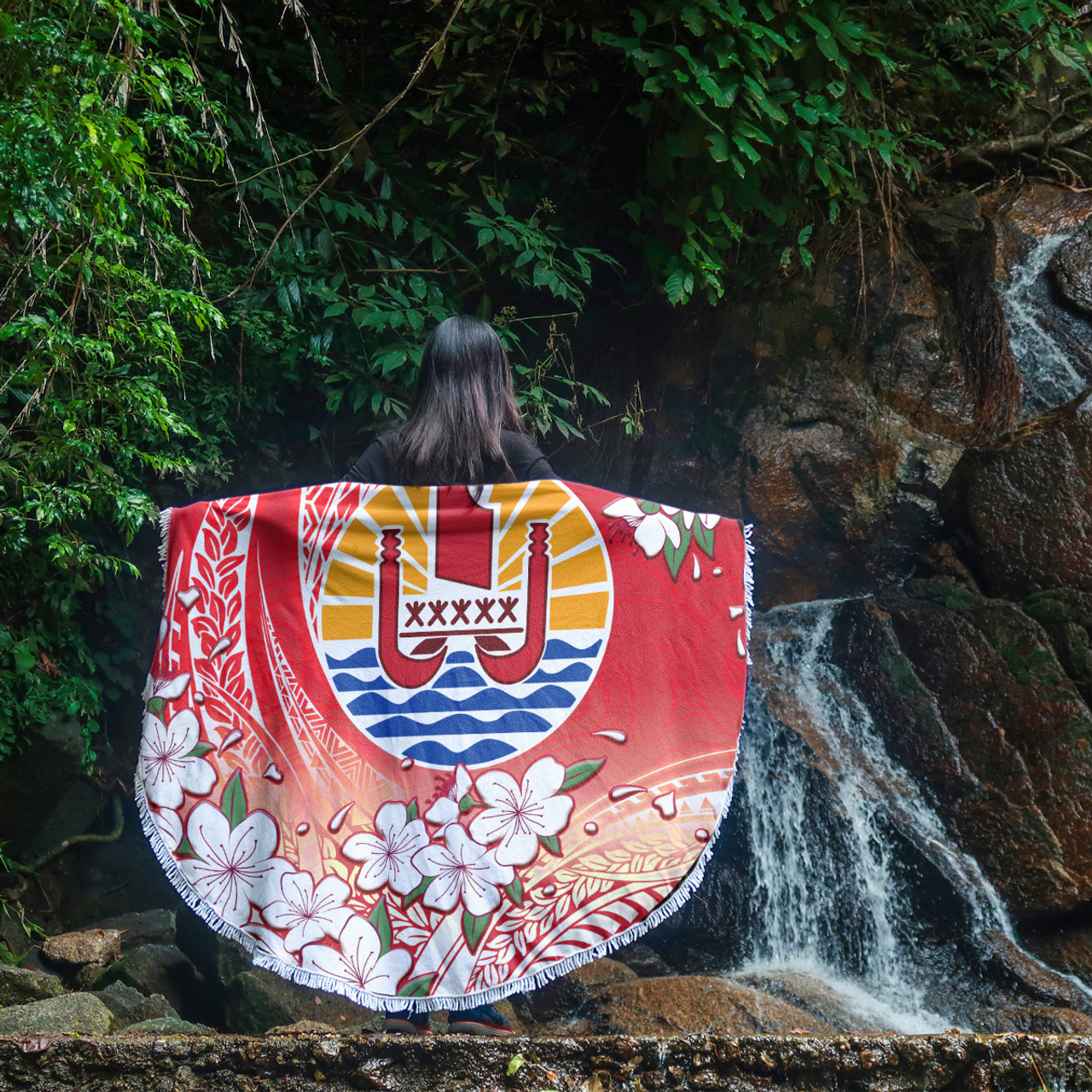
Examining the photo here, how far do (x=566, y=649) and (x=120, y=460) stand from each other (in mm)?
2088

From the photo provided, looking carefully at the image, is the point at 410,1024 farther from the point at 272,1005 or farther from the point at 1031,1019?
the point at 1031,1019

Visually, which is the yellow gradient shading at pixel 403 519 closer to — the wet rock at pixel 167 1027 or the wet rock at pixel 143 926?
the wet rock at pixel 167 1027

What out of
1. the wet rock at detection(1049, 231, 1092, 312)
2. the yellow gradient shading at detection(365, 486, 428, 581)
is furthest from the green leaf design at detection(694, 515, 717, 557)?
the wet rock at detection(1049, 231, 1092, 312)

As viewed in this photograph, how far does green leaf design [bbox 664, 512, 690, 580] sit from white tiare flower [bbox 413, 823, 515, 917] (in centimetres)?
91

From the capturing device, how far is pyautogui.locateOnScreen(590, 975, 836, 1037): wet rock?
330 centimetres

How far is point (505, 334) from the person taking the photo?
441 cm

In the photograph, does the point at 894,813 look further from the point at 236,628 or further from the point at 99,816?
the point at 99,816

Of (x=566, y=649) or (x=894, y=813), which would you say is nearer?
(x=566, y=649)

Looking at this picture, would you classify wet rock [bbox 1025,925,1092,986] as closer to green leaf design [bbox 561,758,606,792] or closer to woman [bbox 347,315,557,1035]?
green leaf design [bbox 561,758,606,792]

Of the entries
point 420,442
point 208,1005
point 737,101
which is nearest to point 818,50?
point 737,101

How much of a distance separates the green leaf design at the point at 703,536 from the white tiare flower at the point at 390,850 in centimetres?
108

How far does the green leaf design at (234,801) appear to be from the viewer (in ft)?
7.74

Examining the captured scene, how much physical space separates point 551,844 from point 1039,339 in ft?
17.5

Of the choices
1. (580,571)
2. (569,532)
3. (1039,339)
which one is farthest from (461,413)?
(1039,339)
